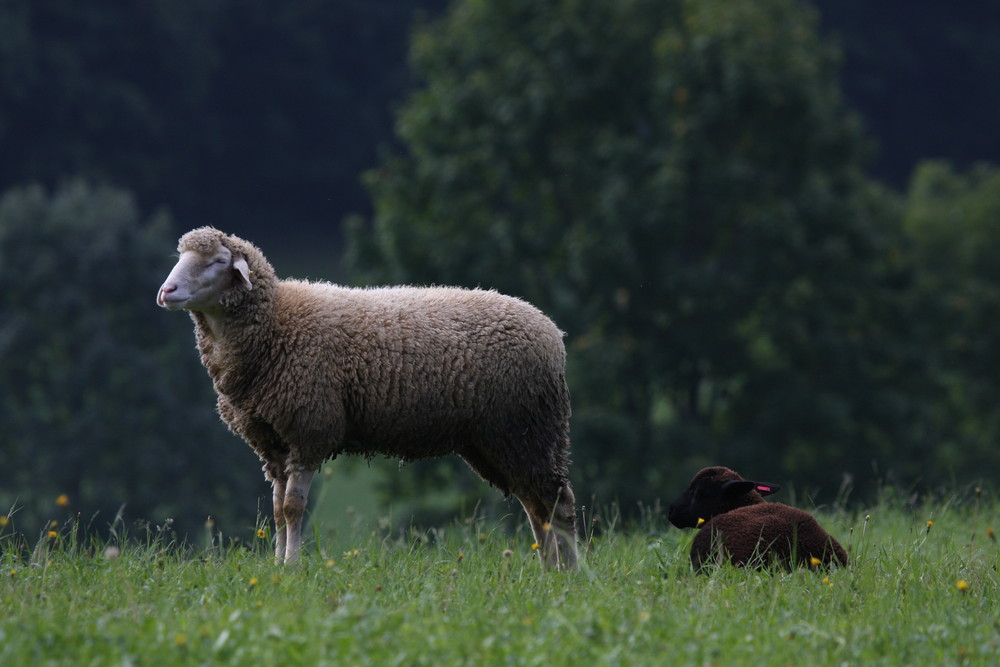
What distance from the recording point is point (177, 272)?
20.4 ft

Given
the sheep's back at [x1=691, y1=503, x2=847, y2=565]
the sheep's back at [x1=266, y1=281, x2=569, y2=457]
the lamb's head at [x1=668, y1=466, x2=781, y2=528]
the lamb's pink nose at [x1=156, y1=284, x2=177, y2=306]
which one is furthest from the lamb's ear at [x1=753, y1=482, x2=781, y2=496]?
the lamb's pink nose at [x1=156, y1=284, x2=177, y2=306]

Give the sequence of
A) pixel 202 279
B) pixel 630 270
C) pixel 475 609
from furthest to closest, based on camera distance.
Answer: pixel 630 270 → pixel 202 279 → pixel 475 609

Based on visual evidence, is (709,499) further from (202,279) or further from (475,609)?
(202,279)

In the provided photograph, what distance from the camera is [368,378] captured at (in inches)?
249

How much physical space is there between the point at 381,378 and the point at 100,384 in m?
19.1

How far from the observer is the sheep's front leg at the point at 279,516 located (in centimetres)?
621

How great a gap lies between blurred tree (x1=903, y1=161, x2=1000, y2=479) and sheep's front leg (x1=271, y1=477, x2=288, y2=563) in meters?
14.9

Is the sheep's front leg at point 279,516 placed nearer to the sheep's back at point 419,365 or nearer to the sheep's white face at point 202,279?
the sheep's back at point 419,365

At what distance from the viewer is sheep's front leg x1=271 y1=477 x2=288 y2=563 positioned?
20.4 ft

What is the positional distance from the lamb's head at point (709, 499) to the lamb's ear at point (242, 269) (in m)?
2.57

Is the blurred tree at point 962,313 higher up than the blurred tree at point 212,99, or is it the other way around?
the blurred tree at point 212,99

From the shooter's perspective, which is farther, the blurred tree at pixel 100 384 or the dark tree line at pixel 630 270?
the blurred tree at pixel 100 384

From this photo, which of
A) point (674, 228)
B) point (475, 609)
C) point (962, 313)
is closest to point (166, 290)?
point (475, 609)

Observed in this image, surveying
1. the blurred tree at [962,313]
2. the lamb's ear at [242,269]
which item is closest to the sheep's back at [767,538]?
→ the lamb's ear at [242,269]
